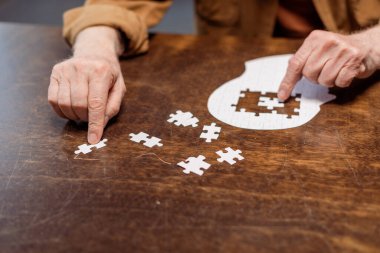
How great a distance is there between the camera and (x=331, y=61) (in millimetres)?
1181

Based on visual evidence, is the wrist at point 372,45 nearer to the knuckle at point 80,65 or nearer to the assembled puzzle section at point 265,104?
the assembled puzzle section at point 265,104

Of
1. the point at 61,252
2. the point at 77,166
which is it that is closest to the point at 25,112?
the point at 77,166

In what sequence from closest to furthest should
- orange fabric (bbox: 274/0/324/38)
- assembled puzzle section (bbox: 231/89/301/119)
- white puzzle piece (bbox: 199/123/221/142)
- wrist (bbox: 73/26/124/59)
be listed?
white puzzle piece (bbox: 199/123/221/142), assembled puzzle section (bbox: 231/89/301/119), wrist (bbox: 73/26/124/59), orange fabric (bbox: 274/0/324/38)

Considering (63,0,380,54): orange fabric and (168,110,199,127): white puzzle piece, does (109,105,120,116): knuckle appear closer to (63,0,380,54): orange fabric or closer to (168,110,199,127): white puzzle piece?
(168,110,199,127): white puzzle piece

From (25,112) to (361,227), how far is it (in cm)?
94

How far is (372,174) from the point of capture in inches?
36.1

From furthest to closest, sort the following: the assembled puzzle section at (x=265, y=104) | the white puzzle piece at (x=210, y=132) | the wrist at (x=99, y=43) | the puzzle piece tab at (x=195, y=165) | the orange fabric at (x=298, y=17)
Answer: the orange fabric at (x=298, y=17), the wrist at (x=99, y=43), the assembled puzzle section at (x=265, y=104), the white puzzle piece at (x=210, y=132), the puzzle piece tab at (x=195, y=165)

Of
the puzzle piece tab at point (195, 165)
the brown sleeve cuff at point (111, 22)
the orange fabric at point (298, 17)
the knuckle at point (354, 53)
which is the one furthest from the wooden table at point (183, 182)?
the orange fabric at point (298, 17)

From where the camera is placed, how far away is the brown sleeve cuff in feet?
4.82

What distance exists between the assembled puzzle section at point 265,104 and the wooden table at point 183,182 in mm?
85

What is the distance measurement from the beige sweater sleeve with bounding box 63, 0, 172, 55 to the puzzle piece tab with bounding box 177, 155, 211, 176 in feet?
2.17

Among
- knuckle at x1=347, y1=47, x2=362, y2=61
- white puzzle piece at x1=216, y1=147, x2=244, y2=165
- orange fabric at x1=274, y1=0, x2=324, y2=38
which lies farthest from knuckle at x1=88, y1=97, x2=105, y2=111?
orange fabric at x1=274, y1=0, x2=324, y2=38

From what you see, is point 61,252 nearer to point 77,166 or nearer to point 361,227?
point 77,166

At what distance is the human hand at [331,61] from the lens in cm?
118
